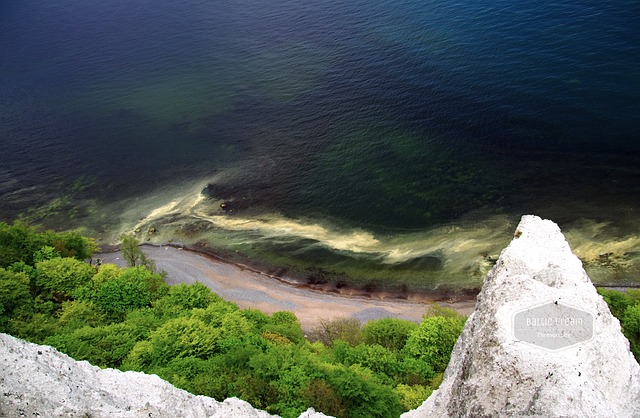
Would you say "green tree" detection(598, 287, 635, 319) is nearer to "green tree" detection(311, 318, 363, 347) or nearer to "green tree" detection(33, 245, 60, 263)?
"green tree" detection(311, 318, 363, 347)

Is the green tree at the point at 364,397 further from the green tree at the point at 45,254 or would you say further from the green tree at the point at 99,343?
the green tree at the point at 45,254

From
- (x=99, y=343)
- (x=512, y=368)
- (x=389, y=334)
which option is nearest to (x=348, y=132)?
(x=389, y=334)

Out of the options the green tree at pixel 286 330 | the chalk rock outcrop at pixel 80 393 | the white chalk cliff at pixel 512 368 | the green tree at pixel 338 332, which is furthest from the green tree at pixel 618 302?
the chalk rock outcrop at pixel 80 393

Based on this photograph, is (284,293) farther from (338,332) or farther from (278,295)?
(338,332)

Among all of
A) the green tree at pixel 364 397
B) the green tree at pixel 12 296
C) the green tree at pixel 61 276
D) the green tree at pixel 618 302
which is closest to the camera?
the green tree at pixel 364 397

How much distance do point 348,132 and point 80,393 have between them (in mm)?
74473

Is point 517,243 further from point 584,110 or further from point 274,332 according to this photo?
point 584,110

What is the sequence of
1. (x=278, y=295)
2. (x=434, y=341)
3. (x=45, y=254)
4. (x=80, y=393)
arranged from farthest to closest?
1. (x=278, y=295)
2. (x=45, y=254)
3. (x=434, y=341)
4. (x=80, y=393)

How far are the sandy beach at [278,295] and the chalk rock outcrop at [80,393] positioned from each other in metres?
34.6

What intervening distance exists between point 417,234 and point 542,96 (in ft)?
128

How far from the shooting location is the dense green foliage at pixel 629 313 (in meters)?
44.5

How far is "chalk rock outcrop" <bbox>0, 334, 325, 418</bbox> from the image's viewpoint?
842 inches

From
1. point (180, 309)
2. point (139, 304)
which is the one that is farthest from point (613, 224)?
point (139, 304)

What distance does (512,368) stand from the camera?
20.0 m
